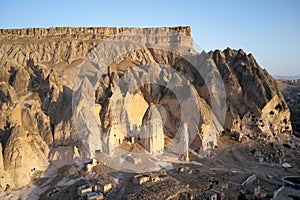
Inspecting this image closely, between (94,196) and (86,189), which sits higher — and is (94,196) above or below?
below

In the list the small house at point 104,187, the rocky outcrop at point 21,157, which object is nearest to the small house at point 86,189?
the small house at point 104,187

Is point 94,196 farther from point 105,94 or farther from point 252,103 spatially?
point 252,103

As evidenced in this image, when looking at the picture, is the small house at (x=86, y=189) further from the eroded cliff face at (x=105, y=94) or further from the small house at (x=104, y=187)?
the eroded cliff face at (x=105, y=94)

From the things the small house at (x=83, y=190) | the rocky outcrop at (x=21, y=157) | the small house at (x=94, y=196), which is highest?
the rocky outcrop at (x=21, y=157)

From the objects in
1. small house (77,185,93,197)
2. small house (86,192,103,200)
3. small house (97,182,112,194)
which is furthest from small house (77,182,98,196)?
small house (86,192,103,200)

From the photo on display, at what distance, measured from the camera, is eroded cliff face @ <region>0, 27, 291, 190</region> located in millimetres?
30125

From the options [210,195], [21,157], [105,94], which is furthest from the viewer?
[105,94]

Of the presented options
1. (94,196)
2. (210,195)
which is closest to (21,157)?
(94,196)

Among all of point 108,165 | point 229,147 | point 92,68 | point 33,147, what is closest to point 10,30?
point 92,68

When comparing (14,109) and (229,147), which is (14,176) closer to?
(14,109)

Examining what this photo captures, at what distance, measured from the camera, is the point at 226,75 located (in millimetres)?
45938

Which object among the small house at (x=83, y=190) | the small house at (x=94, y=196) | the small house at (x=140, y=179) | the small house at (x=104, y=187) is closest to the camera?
the small house at (x=94, y=196)

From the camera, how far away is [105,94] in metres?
37.0

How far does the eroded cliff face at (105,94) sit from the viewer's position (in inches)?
1186
